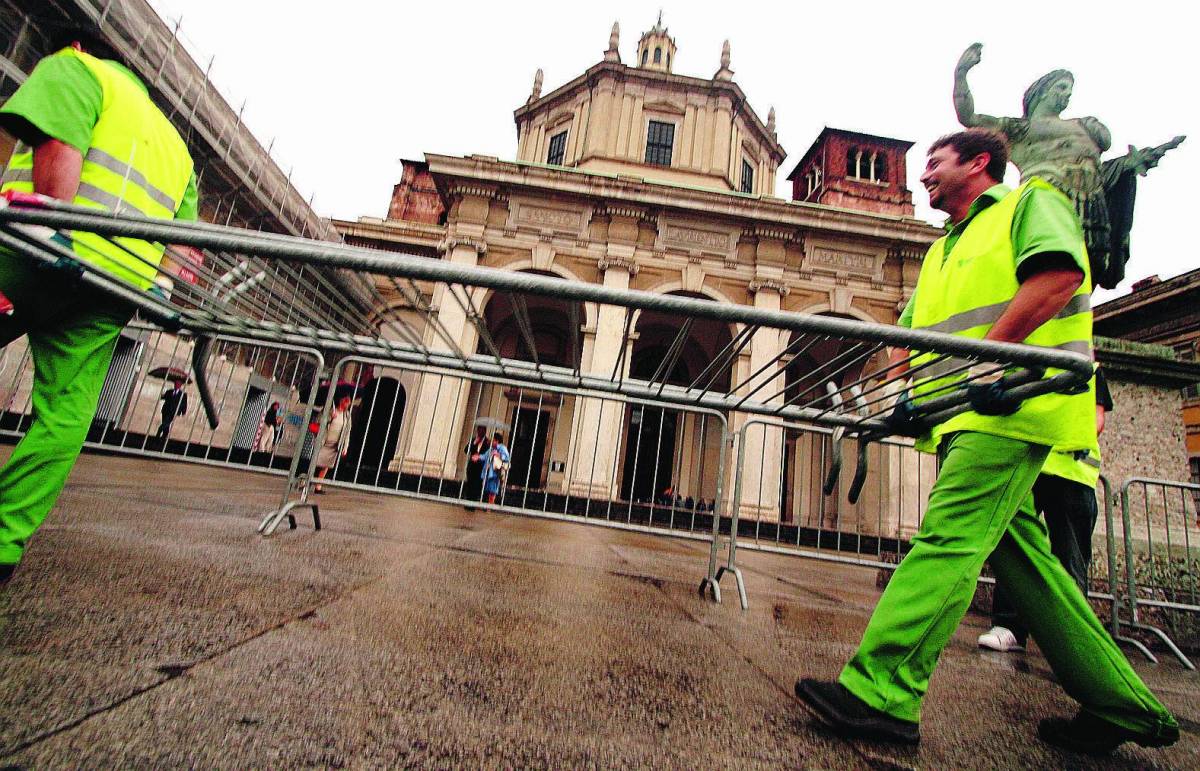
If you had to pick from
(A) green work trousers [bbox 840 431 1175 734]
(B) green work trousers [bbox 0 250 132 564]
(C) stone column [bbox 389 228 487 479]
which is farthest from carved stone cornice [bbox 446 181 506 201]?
(A) green work trousers [bbox 840 431 1175 734]

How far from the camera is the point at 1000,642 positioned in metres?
2.72

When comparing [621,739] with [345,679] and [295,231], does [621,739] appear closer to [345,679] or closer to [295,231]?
[345,679]

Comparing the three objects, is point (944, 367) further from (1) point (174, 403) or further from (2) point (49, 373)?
(1) point (174, 403)

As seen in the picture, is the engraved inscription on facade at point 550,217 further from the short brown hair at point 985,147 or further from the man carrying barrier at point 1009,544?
the man carrying barrier at point 1009,544

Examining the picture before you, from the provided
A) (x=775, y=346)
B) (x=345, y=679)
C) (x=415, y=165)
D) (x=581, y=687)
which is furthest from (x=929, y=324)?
(x=415, y=165)

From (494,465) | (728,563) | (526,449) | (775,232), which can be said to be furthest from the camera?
(526,449)

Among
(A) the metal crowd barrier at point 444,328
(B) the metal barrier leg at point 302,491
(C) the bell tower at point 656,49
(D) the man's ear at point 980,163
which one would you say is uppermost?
(C) the bell tower at point 656,49

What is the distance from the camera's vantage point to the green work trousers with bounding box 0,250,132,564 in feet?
5.32

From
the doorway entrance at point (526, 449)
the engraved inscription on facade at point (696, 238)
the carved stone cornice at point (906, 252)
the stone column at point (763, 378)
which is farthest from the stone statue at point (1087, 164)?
the doorway entrance at point (526, 449)

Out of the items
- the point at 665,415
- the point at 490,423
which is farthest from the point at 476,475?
the point at 665,415

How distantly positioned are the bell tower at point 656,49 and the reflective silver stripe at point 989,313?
26.8 metres

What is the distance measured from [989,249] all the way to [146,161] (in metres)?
3.06

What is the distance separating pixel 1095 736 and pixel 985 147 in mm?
1828

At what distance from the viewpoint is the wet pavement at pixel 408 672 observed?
83cm
